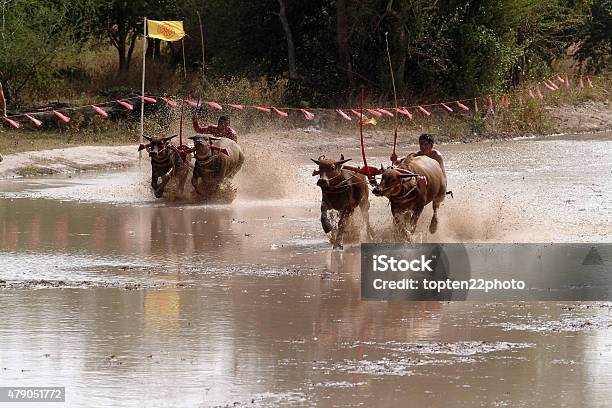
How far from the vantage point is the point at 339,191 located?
16156 millimetres

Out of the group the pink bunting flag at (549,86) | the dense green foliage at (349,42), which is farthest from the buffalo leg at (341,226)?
the pink bunting flag at (549,86)

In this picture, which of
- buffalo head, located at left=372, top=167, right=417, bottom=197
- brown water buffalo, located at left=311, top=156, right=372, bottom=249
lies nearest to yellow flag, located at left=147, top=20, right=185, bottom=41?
brown water buffalo, located at left=311, top=156, right=372, bottom=249

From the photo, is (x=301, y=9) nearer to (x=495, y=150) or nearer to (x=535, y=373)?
(x=495, y=150)

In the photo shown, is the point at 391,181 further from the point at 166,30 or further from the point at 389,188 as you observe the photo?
the point at 166,30

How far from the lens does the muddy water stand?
31.0ft

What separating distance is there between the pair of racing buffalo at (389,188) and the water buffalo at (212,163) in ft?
17.8

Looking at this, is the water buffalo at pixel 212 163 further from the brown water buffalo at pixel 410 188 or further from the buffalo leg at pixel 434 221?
the brown water buffalo at pixel 410 188

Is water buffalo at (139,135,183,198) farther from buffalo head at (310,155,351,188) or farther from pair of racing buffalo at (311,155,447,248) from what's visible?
buffalo head at (310,155,351,188)

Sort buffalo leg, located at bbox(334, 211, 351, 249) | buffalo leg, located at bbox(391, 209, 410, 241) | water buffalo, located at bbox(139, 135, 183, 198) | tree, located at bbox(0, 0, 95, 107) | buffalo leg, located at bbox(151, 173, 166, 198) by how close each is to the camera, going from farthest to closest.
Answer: tree, located at bbox(0, 0, 95, 107), buffalo leg, located at bbox(151, 173, 166, 198), water buffalo, located at bbox(139, 135, 183, 198), buffalo leg, located at bbox(334, 211, 351, 249), buffalo leg, located at bbox(391, 209, 410, 241)

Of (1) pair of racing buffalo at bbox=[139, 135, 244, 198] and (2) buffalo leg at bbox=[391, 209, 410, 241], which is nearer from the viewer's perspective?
(2) buffalo leg at bbox=[391, 209, 410, 241]

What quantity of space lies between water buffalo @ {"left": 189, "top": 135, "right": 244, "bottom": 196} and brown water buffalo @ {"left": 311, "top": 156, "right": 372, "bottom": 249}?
5.62 metres

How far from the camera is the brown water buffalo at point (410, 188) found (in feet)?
50.0

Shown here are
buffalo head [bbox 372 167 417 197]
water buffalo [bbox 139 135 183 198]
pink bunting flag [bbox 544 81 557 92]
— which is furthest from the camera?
pink bunting flag [bbox 544 81 557 92]

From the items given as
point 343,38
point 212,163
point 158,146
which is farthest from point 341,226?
point 343,38
